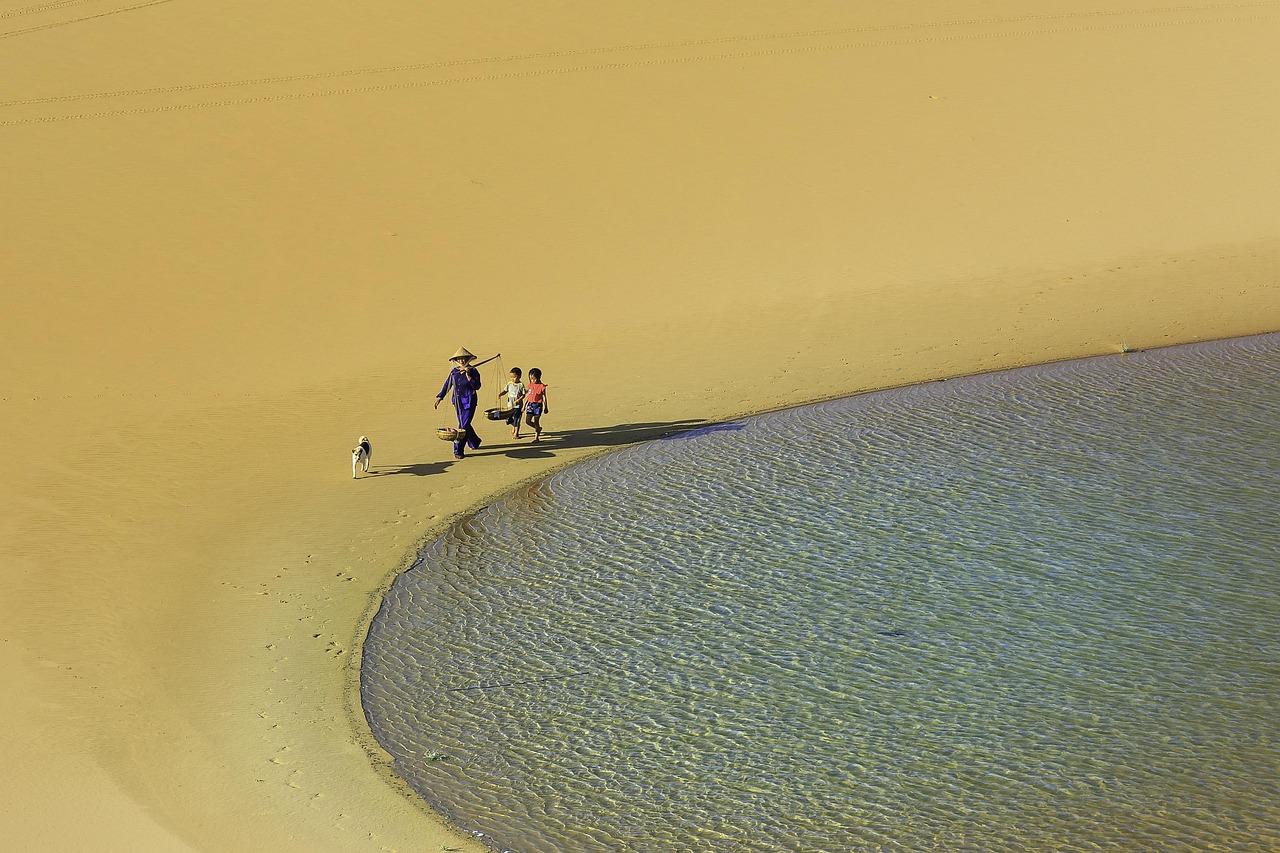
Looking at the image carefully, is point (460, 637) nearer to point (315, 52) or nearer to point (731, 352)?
point (731, 352)

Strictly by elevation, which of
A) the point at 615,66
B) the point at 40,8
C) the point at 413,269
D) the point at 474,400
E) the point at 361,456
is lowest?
the point at 361,456

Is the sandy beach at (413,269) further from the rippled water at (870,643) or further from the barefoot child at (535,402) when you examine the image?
the rippled water at (870,643)

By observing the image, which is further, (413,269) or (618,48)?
(618,48)

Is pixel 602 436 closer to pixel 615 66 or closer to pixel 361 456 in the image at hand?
pixel 361 456

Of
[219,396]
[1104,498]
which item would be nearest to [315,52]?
[219,396]

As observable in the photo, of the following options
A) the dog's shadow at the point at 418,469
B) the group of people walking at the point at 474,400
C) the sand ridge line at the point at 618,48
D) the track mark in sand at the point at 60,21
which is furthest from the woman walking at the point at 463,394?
the track mark in sand at the point at 60,21

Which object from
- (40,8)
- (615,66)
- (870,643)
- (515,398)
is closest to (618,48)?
(615,66)
